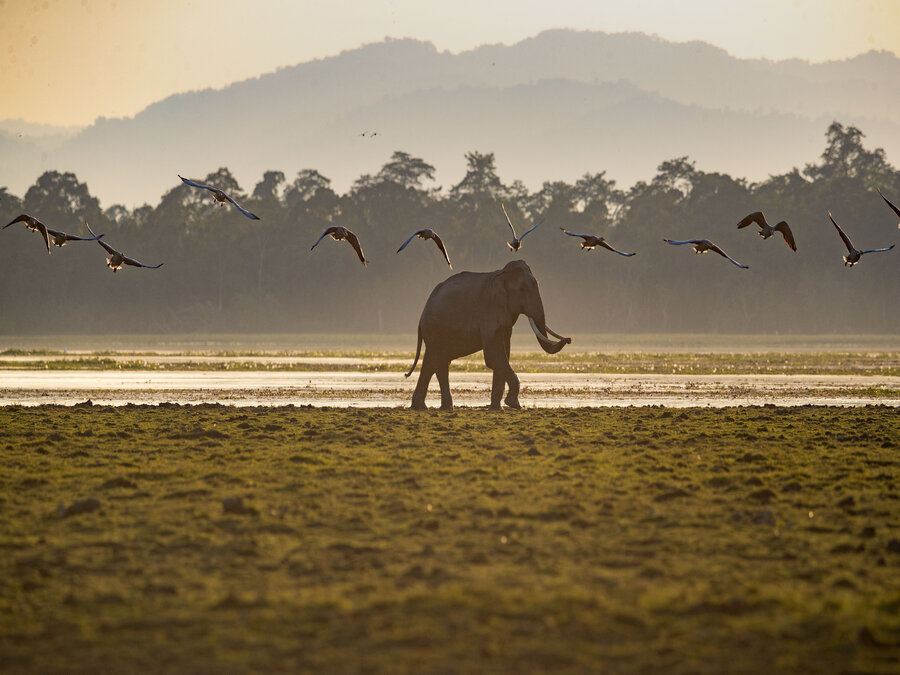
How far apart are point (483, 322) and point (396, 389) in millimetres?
8146

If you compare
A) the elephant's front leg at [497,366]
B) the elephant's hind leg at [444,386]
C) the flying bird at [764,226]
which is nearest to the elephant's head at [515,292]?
the elephant's front leg at [497,366]

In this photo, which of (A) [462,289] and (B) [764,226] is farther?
(A) [462,289]

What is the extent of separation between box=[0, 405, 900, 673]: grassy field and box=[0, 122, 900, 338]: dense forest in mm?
104501

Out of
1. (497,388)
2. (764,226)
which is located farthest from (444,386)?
(764,226)

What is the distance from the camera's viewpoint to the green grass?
41906 mm

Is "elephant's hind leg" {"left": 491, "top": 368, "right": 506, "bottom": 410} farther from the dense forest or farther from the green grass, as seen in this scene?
the dense forest

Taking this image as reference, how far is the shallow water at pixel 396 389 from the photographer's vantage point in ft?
88.3

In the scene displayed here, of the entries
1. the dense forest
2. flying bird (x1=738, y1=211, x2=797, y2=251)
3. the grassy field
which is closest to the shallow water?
flying bird (x1=738, y1=211, x2=797, y2=251)

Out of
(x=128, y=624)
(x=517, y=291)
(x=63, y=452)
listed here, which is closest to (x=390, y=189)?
(x=517, y=291)

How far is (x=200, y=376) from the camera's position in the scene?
3750cm

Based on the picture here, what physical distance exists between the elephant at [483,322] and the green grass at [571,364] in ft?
56.7

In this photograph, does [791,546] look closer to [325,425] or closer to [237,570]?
[237,570]

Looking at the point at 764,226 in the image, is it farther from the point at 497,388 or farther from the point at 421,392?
the point at 421,392

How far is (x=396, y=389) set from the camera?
103 feet
